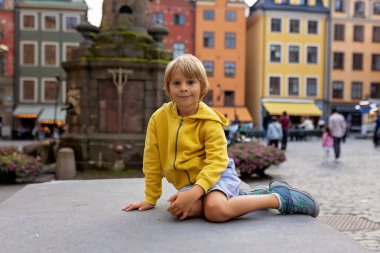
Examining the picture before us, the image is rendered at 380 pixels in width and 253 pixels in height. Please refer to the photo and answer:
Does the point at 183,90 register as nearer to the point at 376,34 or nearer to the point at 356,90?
the point at 356,90

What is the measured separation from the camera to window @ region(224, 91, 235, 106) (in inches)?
1693

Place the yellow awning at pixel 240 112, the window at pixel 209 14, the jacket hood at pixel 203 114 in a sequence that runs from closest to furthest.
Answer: the jacket hood at pixel 203 114, the yellow awning at pixel 240 112, the window at pixel 209 14

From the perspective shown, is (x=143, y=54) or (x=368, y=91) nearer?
(x=143, y=54)

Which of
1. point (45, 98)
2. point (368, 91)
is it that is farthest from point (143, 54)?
point (368, 91)

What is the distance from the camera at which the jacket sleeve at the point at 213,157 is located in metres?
3.12

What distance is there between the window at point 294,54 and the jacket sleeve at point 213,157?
1641 inches

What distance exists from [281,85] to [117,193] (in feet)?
131

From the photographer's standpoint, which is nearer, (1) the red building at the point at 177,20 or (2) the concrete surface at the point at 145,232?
(2) the concrete surface at the point at 145,232

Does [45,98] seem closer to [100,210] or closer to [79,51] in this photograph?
[79,51]

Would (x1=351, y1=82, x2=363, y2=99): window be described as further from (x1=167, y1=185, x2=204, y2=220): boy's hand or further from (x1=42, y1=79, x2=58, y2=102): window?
(x1=167, y1=185, x2=204, y2=220): boy's hand

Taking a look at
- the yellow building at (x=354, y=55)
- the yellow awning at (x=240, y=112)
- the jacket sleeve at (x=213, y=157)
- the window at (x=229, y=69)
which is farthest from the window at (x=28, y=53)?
the jacket sleeve at (x=213, y=157)

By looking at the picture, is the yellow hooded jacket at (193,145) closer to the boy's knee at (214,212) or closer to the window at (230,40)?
the boy's knee at (214,212)

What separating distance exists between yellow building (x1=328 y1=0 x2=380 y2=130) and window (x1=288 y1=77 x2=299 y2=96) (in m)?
3.22

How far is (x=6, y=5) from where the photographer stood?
4100 centimetres
